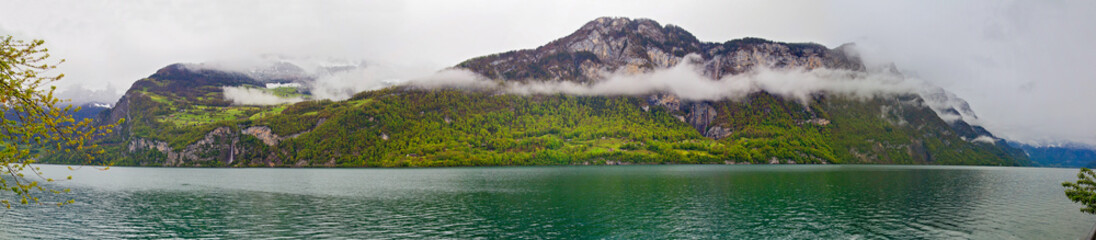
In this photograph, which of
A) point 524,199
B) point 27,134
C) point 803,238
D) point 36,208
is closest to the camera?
point 27,134

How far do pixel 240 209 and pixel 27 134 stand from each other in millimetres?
53846

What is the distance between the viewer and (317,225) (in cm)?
4694

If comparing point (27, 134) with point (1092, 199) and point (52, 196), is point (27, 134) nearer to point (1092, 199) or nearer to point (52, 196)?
point (1092, 199)

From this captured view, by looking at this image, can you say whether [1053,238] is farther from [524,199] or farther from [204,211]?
[204,211]

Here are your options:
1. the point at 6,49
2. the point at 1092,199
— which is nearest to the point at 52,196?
the point at 6,49

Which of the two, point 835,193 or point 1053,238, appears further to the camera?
point 835,193

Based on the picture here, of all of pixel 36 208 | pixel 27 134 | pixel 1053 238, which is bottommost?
pixel 1053 238

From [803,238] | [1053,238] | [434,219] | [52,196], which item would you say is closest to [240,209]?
[434,219]

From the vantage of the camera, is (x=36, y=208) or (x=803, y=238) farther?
(x=36, y=208)

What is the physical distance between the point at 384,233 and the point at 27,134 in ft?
108

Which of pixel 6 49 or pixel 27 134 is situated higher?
pixel 6 49

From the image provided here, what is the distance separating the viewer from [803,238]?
40.8 metres

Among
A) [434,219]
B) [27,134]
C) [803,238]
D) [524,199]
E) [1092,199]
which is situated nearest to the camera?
[27,134]

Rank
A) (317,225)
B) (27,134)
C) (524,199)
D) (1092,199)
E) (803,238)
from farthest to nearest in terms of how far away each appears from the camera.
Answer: (524,199) < (317,225) < (803,238) < (1092,199) < (27,134)
